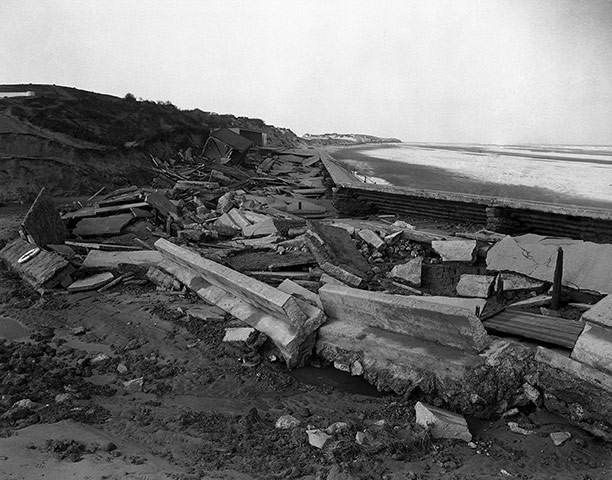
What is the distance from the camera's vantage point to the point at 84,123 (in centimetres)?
2072

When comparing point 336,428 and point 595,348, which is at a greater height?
point 595,348

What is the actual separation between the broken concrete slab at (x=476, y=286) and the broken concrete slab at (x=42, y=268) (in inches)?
227

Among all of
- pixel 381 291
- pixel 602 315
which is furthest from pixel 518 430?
pixel 381 291

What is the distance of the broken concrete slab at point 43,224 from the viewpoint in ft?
27.7

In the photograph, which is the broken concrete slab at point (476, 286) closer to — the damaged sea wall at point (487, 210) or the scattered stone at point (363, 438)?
the damaged sea wall at point (487, 210)

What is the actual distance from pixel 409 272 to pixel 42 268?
220 inches

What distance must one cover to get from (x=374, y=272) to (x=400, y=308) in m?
2.55

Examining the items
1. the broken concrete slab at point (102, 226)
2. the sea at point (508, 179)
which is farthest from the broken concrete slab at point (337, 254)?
the sea at point (508, 179)

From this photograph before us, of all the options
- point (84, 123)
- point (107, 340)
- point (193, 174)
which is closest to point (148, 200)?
point (107, 340)

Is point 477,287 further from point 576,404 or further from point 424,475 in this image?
point 424,475

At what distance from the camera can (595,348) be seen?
3832 millimetres

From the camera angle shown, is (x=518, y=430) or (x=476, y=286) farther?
(x=476, y=286)

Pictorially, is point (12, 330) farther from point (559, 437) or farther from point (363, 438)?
point (559, 437)

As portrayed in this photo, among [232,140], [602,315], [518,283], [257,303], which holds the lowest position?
[257,303]
